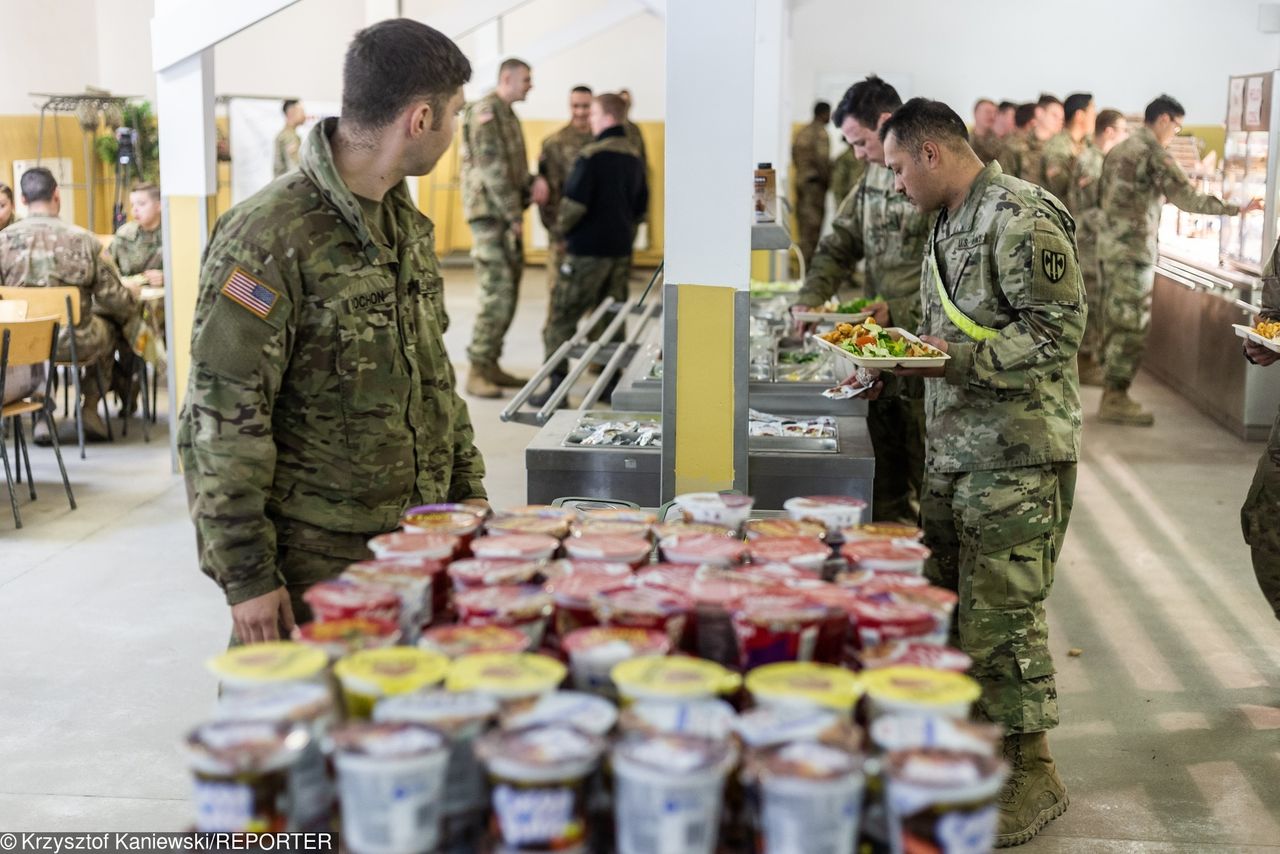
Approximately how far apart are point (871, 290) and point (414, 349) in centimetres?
333

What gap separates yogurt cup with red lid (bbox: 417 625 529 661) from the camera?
167 cm

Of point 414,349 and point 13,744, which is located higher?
point 414,349

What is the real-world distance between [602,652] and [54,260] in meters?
6.31

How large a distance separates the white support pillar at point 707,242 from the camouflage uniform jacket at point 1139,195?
5.33 metres

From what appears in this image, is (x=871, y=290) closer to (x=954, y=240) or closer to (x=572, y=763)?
(x=954, y=240)

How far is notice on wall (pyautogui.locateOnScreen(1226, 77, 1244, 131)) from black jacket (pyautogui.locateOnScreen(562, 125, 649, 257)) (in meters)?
→ 3.69

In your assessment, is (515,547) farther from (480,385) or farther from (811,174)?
(811,174)

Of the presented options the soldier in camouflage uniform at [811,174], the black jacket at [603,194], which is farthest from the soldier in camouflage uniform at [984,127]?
the black jacket at [603,194]

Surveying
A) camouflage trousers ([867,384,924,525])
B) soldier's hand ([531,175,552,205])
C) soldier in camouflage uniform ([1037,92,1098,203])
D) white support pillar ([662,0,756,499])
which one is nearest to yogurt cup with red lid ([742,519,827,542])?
white support pillar ([662,0,756,499])

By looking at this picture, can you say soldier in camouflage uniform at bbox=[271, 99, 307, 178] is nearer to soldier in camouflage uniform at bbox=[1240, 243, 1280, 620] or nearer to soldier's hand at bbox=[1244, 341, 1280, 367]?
soldier's hand at bbox=[1244, 341, 1280, 367]

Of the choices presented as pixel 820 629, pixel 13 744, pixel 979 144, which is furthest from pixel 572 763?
pixel 979 144

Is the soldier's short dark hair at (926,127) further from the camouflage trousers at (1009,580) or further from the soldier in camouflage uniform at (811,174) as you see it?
the soldier in camouflage uniform at (811,174)

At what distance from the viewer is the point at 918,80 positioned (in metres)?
15.8

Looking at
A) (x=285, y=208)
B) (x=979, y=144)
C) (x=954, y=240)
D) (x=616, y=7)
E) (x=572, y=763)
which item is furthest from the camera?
(x=616, y=7)
